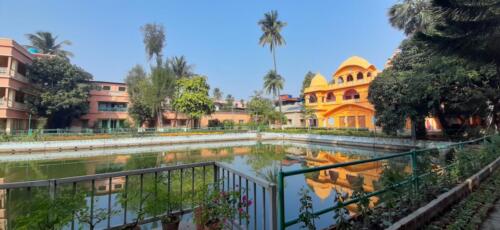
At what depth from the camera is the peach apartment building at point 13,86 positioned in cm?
1698

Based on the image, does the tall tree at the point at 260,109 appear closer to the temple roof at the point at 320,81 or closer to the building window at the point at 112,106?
the temple roof at the point at 320,81

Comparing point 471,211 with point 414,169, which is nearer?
point 471,211

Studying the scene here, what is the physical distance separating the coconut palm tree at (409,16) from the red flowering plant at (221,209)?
1746cm

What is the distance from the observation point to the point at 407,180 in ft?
10.0

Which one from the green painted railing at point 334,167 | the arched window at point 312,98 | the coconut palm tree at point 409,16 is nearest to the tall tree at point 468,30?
the green painted railing at point 334,167

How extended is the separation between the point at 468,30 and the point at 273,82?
98.2ft

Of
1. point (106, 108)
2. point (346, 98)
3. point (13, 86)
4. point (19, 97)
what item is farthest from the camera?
point (346, 98)

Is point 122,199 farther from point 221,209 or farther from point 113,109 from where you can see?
point 113,109

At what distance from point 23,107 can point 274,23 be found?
2590cm

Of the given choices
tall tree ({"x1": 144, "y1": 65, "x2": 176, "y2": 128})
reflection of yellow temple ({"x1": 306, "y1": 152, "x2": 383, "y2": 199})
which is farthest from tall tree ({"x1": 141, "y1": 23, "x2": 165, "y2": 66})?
reflection of yellow temple ({"x1": 306, "y1": 152, "x2": 383, "y2": 199})

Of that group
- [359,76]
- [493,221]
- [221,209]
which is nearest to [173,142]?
[221,209]

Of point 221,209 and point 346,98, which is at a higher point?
point 346,98

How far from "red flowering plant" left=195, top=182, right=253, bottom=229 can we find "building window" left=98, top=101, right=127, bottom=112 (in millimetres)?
29185

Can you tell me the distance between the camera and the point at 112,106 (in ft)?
90.4
